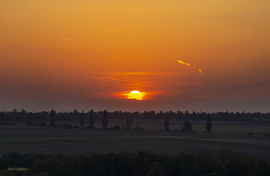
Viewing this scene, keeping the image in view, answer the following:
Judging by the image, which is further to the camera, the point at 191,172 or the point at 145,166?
the point at 145,166

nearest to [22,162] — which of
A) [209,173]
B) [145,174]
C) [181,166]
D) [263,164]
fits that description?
[145,174]

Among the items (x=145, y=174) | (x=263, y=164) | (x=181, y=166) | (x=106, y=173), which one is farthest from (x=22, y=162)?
(x=263, y=164)

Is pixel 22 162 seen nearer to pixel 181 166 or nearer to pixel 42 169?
pixel 42 169

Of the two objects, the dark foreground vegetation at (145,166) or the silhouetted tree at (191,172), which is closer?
the silhouetted tree at (191,172)

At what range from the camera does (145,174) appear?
55.6m

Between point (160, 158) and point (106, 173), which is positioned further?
point (160, 158)

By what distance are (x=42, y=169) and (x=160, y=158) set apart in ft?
60.4

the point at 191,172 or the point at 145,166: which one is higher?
the point at 145,166

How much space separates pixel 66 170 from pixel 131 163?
391 inches

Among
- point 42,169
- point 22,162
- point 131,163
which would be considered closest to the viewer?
point 42,169

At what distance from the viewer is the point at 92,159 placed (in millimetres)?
57375

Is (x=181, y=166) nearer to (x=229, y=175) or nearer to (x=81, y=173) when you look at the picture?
(x=229, y=175)

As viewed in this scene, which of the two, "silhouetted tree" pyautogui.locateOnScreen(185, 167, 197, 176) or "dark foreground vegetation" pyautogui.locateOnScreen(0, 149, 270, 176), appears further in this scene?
"dark foreground vegetation" pyautogui.locateOnScreen(0, 149, 270, 176)

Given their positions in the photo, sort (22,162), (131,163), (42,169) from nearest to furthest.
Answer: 1. (42,169)
2. (131,163)
3. (22,162)
